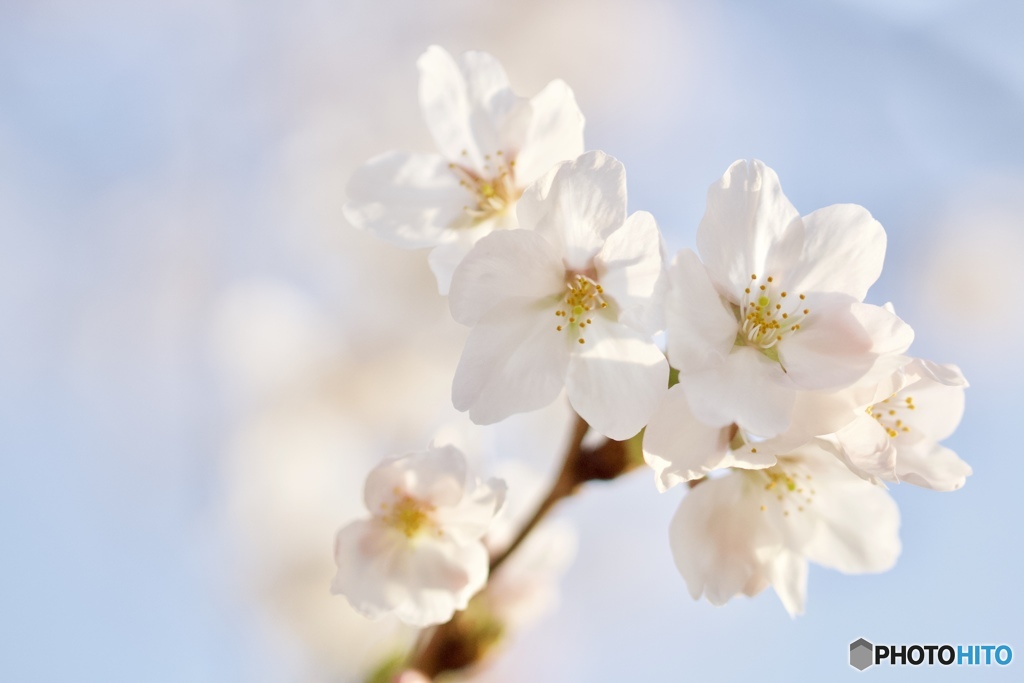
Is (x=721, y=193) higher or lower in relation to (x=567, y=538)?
higher

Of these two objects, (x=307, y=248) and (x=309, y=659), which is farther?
(x=307, y=248)

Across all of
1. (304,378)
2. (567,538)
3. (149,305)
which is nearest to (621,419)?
(567,538)

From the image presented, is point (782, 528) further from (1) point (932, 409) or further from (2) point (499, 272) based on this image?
(2) point (499, 272)

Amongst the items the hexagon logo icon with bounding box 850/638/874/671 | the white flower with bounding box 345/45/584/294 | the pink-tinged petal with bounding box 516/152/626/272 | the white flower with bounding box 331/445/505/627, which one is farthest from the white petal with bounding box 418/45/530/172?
the hexagon logo icon with bounding box 850/638/874/671

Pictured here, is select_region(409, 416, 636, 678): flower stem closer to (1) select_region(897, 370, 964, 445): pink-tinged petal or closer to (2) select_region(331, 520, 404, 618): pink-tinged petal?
(2) select_region(331, 520, 404, 618): pink-tinged petal

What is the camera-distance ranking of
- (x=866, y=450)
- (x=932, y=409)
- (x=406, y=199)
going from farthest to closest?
(x=406, y=199) < (x=932, y=409) < (x=866, y=450)

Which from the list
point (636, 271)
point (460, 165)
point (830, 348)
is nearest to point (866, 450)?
point (830, 348)

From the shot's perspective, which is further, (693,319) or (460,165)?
(460,165)

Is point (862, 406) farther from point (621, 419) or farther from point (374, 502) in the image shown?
point (374, 502)
